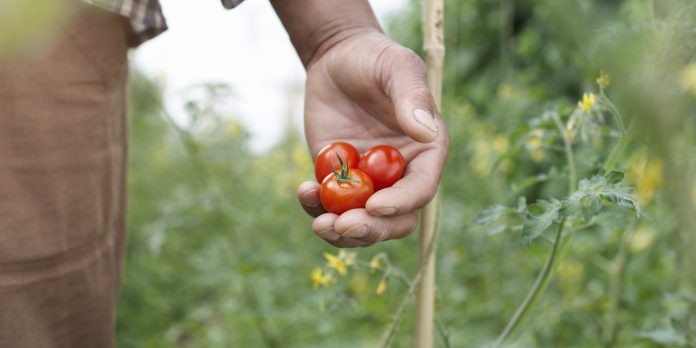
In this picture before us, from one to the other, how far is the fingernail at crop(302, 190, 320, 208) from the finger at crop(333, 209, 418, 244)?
193 mm

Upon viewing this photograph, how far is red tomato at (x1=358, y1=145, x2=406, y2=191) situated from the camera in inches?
46.3

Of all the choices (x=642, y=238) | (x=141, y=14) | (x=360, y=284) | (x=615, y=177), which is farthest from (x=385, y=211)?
(x=360, y=284)

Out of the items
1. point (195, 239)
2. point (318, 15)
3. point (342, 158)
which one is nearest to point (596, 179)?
point (342, 158)

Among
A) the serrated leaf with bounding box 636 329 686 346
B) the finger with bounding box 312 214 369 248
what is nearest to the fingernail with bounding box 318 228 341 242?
the finger with bounding box 312 214 369 248

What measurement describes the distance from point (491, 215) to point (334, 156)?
0.32m

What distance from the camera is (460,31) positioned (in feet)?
14.3

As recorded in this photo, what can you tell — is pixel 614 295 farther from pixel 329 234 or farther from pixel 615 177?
pixel 329 234

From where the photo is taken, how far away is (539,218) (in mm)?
1049

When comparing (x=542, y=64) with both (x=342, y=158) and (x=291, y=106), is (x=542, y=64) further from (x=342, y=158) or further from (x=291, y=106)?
(x=291, y=106)

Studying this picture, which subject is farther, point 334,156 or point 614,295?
point 614,295

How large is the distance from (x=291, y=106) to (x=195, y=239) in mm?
3531

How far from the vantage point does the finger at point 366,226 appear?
1.00m

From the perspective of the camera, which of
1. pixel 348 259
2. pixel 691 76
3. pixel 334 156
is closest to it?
pixel 691 76

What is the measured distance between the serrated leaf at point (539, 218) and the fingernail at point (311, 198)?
396mm
